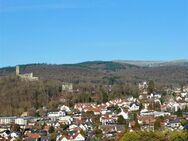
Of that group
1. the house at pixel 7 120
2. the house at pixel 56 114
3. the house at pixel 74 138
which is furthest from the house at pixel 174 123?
the house at pixel 7 120

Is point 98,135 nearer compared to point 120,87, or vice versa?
point 98,135

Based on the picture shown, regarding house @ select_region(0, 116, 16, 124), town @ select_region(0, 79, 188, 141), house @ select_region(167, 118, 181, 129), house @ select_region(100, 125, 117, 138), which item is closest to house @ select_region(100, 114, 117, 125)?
town @ select_region(0, 79, 188, 141)

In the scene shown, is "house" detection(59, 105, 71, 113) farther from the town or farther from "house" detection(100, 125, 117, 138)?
"house" detection(100, 125, 117, 138)

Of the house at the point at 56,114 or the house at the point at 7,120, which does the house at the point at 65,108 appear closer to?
the house at the point at 56,114

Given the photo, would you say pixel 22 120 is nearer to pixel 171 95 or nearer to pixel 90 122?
pixel 90 122

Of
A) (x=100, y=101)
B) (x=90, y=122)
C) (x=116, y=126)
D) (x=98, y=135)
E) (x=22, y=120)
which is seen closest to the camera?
(x=98, y=135)

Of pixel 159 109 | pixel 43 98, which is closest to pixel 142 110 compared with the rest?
pixel 159 109

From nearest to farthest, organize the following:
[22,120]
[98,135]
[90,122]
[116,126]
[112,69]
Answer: [98,135], [116,126], [90,122], [22,120], [112,69]

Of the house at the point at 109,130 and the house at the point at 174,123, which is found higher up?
the house at the point at 174,123
